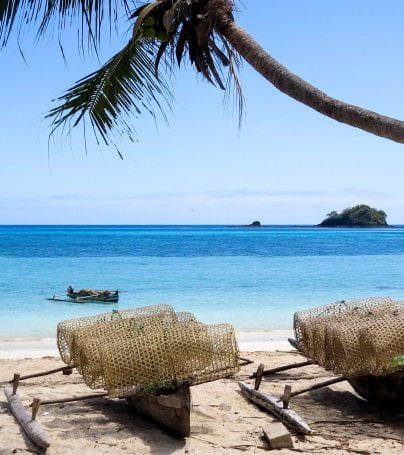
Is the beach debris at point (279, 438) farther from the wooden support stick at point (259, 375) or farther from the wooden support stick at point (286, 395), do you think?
the wooden support stick at point (259, 375)

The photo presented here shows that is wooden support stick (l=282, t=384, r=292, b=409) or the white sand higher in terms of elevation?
wooden support stick (l=282, t=384, r=292, b=409)

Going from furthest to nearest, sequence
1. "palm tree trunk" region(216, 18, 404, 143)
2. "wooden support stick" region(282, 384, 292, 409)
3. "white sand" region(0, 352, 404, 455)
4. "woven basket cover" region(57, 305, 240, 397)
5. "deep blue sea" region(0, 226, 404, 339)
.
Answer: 1. "deep blue sea" region(0, 226, 404, 339)
2. "wooden support stick" region(282, 384, 292, 409)
3. "woven basket cover" region(57, 305, 240, 397)
4. "white sand" region(0, 352, 404, 455)
5. "palm tree trunk" region(216, 18, 404, 143)

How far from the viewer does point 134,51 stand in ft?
21.1

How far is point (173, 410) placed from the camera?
17.0 feet

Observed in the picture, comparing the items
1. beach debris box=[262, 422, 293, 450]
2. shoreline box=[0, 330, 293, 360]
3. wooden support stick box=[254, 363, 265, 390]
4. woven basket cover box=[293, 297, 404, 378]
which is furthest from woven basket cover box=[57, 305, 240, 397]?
shoreline box=[0, 330, 293, 360]

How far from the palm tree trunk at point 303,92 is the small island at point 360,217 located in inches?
4471

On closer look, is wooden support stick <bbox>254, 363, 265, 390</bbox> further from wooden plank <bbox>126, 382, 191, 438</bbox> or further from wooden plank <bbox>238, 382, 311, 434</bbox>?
wooden plank <bbox>126, 382, 191, 438</bbox>

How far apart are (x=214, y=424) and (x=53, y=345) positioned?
581 centimetres

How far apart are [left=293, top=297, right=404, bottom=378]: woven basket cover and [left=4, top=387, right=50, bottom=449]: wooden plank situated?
249 centimetres

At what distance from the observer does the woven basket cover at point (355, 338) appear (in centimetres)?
552

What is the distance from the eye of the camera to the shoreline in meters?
9.85

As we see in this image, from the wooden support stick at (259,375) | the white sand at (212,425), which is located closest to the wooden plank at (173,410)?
the white sand at (212,425)

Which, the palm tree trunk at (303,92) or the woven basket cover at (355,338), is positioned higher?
the palm tree trunk at (303,92)

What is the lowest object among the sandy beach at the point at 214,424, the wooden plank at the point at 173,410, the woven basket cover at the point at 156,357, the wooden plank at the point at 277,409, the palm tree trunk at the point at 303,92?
the sandy beach at the point at 214,424
